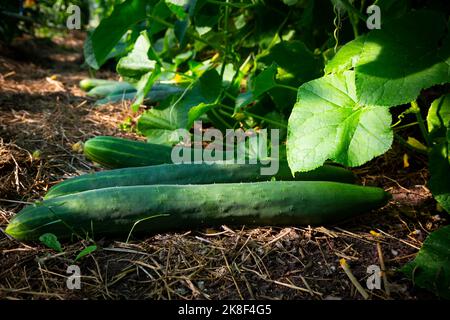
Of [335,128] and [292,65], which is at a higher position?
[292,65]

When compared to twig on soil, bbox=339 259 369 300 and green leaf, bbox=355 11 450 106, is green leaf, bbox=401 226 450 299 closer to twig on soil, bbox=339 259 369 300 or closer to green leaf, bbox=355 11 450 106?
twig on soil, bbox=339 259 369 300

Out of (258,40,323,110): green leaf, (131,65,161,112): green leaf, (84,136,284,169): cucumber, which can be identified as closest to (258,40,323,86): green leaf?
(258,40,323,110): green leaf

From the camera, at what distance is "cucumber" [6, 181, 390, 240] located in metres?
1.70

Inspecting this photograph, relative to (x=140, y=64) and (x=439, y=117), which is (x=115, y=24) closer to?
(x=140, y=64)

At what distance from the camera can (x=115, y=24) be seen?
2.20 m

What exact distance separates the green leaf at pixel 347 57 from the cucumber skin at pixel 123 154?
976mm

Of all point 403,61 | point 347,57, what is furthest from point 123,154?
point 403,61

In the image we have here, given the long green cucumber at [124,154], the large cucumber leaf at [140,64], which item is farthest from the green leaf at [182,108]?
the long green cucumber at [124,154]

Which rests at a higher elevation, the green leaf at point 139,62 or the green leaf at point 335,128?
the green leaf at point 139,62

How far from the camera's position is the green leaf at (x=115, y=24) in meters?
2.15

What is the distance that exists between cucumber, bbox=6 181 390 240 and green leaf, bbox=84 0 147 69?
893mm

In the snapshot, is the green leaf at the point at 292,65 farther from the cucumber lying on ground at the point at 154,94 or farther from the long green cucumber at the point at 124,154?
the cucumber lying on ground at the point at 154,94

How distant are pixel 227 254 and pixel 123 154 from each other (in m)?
0.88
